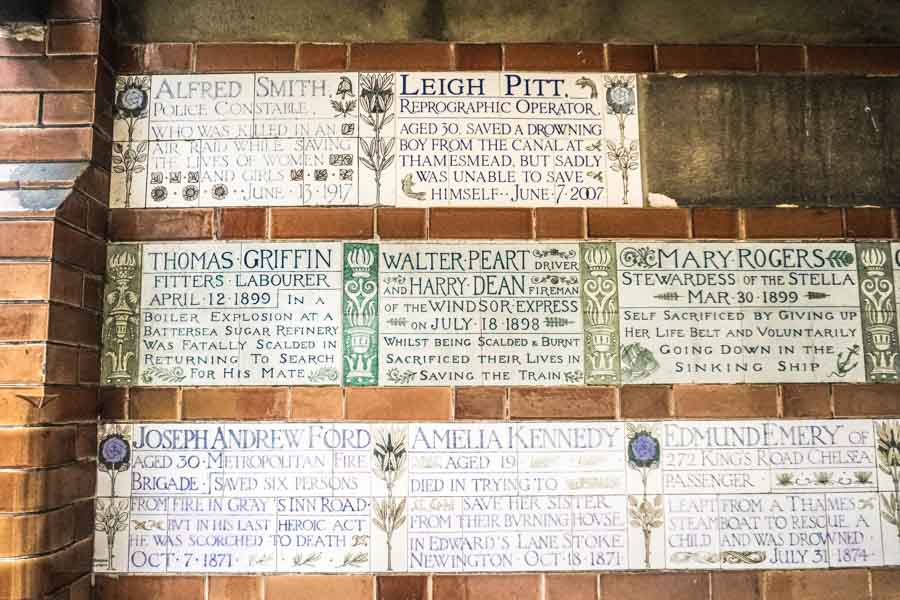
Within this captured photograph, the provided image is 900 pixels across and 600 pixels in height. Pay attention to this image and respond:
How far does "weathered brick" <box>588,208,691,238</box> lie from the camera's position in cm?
303

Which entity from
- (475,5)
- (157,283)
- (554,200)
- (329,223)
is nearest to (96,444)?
(157,283)

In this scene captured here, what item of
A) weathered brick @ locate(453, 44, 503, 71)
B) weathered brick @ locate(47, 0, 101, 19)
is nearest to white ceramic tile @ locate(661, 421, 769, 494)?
weathered brick @ locate(453, 44, 503, 71)

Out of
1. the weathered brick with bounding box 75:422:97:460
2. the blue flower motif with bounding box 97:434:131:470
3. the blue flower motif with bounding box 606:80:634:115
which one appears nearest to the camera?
the weathered brick with bounding box 75:422:97:460

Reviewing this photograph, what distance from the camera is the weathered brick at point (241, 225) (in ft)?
9.89

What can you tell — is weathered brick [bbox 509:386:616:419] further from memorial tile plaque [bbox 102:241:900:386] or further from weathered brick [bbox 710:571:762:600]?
weathered brick [bbox 710:571:762:600]

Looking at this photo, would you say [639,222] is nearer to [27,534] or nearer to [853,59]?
[853,59]

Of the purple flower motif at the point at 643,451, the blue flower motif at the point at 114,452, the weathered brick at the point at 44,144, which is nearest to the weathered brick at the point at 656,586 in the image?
the purple flower motif at the point at 643,451

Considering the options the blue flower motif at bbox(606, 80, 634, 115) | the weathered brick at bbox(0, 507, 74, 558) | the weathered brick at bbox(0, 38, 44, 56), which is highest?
the weathered brick at bbox(0, 38, 44, 56)

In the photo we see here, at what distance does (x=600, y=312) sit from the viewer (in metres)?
2.98

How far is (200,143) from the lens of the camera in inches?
122

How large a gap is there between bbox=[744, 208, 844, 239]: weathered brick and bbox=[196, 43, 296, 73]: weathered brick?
2.16 metres

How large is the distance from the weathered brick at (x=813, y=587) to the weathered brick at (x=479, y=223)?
175 cm

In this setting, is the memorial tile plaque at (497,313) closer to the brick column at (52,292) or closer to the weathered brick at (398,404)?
the weathered brick at (398,404)

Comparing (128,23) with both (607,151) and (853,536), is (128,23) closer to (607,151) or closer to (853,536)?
(607,151)
